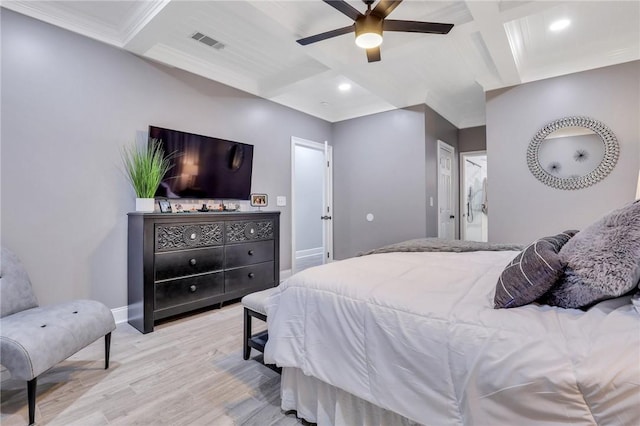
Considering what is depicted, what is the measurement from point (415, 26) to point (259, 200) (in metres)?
2.75

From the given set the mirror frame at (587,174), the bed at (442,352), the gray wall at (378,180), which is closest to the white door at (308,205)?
the gray wall at (378,180)

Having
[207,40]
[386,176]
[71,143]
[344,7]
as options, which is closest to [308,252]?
[386,176]

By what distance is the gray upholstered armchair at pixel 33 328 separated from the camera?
4.89 ft

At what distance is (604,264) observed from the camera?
1029 mm

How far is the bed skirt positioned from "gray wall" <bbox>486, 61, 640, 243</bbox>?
3337 millimetres

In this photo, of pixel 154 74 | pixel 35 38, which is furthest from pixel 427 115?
pixel 35 38

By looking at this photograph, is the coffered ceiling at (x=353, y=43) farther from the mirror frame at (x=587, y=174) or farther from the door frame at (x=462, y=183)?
the door frame at (x=462, y=183)

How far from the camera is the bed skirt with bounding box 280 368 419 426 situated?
4.33 feet

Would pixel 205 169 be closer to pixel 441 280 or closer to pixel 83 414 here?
pixel 83 414

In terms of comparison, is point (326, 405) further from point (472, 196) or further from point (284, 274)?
point (472, 196)

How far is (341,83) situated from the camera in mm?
4098

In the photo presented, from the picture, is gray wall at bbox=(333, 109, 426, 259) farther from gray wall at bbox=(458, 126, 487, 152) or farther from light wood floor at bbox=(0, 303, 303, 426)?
light wood floor at bbox=(0, 303, 303, 426)

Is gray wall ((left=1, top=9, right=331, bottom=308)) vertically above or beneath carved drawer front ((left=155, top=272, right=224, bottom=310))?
above

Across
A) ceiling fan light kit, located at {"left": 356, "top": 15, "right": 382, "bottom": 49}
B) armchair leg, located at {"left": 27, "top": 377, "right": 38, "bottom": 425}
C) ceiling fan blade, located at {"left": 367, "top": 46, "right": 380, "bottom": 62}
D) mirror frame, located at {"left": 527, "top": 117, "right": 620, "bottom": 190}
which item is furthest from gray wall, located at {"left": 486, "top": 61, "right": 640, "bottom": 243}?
armchair leg, located at {"left": 27, "top": 377, "right": 38, "bottom": 425}
